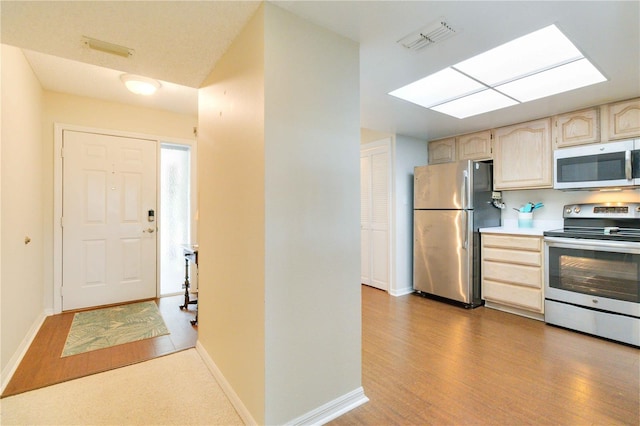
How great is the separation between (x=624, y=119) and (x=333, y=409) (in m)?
3.66

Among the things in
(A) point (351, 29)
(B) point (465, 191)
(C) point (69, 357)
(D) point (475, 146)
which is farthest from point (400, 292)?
(C) point (69, 357)

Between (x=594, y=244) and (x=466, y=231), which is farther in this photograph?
(x=466, y=231)

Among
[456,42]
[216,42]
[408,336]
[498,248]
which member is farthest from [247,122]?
[498,248]

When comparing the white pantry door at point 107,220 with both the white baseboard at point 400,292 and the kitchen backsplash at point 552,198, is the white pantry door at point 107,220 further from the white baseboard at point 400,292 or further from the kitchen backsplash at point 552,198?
the kitchen backsplash at point 552,198

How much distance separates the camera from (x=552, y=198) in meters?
3.59

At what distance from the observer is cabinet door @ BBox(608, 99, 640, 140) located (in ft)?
9.07

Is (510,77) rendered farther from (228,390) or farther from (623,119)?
(228,390)

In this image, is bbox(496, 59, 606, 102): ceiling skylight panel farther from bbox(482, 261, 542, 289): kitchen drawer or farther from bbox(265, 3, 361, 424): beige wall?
bbox(482, 261, 542, 289): kitchen drawer

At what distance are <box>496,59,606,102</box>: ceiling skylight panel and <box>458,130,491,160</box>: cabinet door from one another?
107 centimetres

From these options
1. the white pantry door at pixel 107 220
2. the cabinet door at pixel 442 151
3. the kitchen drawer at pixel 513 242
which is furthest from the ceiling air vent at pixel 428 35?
the white pantry door at pixel 107 220

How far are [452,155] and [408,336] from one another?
2.69 metres

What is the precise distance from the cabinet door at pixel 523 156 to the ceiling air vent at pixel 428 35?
2.33 metres

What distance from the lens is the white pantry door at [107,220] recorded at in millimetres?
3447

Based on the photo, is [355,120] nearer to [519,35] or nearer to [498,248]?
[519,35]
